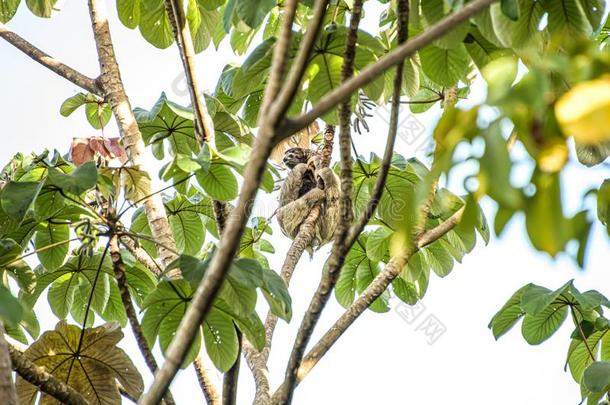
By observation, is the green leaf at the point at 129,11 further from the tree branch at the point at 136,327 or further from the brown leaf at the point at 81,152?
the tree branch at the point at 136,327

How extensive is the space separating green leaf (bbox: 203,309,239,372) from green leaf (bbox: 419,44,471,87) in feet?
2.93

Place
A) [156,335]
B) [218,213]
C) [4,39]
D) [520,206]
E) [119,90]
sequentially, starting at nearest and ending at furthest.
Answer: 1. [520,206]
2. [156,335]
3. [218,213]
4. [119,90]
5. [4,39]

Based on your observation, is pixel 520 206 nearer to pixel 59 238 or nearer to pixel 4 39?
pixel 59 238

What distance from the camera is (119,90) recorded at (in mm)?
2695

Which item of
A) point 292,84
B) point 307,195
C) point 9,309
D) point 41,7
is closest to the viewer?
point 292,84

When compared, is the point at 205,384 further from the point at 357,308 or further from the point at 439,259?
the point at 439,259

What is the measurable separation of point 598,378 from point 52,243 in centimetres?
168

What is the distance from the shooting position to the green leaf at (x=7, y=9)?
2.99m

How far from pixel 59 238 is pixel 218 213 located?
1.91 ft

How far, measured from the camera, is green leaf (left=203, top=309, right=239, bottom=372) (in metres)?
2.09

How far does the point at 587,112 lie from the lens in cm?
74

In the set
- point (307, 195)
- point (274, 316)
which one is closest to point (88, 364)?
point (274, 316)

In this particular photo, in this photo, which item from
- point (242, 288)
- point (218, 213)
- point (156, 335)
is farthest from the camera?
point (218, 213)

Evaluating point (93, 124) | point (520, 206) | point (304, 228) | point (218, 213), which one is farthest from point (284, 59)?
point (93, 124)
